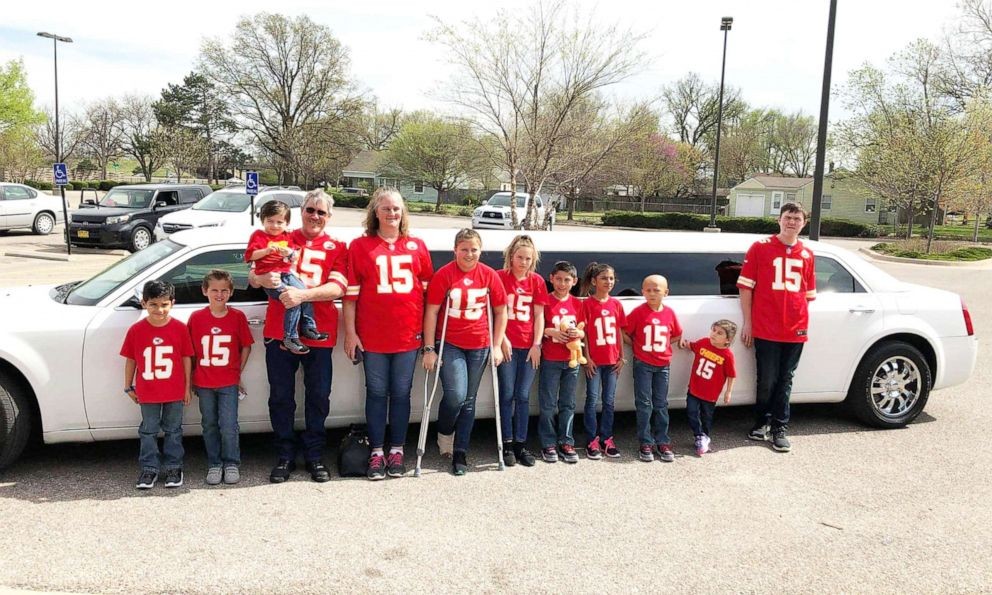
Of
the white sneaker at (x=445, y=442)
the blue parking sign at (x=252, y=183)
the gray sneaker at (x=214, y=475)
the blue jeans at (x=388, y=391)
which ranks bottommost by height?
the gray sneaker at (x=214, y=475)

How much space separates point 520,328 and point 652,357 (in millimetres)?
983

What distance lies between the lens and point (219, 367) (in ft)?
14.4

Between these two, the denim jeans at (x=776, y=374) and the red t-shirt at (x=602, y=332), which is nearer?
the red t-shirt at (x=602, y=332)

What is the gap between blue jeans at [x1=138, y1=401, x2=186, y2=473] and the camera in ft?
14.3

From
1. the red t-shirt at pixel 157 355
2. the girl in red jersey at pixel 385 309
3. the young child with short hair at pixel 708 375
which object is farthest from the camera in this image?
the young child with short hair at pixel 708 375

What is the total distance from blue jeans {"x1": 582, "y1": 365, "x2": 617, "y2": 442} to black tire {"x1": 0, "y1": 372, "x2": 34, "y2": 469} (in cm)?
353

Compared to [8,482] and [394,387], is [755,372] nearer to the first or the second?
[394,387]

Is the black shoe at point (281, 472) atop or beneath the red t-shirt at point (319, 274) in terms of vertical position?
beneath

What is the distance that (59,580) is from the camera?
3.27 meters

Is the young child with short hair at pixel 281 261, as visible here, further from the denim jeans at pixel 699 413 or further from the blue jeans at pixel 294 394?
the denim jeans at pixel 699 413

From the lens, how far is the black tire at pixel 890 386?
18.9 feet

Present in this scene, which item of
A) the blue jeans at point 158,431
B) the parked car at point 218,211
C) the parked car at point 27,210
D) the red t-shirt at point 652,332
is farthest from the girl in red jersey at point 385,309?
the parked car at point 27,210

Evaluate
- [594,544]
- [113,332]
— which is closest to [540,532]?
[594,544]

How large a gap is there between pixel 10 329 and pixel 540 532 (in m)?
3.29
